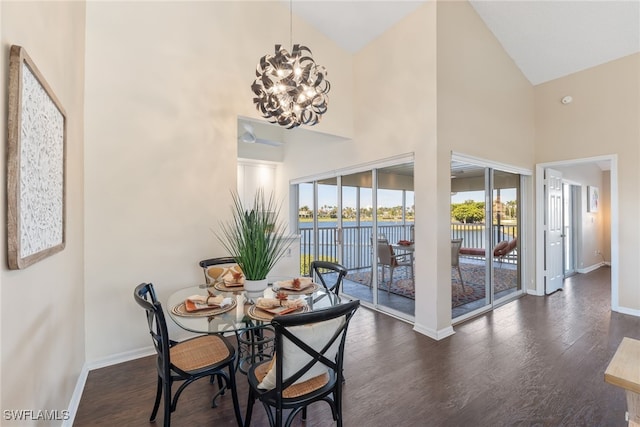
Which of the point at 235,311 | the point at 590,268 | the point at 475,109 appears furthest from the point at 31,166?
the point at 590,268

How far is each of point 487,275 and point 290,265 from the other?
9.26 ft

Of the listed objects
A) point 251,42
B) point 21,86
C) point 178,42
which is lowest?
point 21,86

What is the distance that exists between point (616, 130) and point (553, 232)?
67.2 inches

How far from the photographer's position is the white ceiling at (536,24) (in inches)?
134

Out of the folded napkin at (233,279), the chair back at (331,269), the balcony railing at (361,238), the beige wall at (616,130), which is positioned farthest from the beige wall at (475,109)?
the folded napkin at (233,279)

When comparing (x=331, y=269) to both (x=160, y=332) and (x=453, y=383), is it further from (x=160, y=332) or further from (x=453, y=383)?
(x=160, y=332)

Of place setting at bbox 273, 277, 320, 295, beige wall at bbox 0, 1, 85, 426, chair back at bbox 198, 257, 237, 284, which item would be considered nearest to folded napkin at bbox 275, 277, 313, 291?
place setting at bbox 273, 277, 320, 295

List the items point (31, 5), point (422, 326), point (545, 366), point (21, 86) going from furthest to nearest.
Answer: point (422, 326), point (545, 366), point (31, 5), point (21, 86)

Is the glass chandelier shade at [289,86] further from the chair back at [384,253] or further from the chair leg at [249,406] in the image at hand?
the chair back at [384,253]

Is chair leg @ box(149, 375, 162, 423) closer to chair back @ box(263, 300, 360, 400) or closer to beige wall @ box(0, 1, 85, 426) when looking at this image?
beige wall @ box(0, 1, 85, 426)

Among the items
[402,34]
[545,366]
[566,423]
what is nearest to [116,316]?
[566,423]

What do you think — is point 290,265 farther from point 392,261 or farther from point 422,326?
point 422,326

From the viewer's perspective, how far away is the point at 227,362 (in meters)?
1.79

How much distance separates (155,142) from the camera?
2.77 m
